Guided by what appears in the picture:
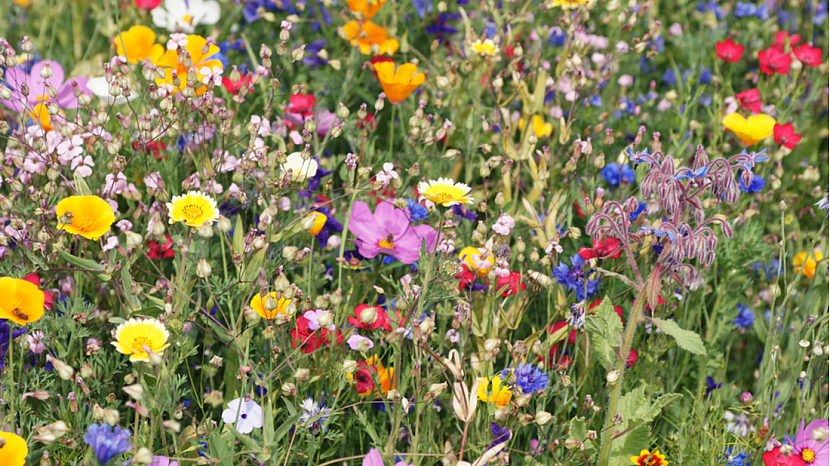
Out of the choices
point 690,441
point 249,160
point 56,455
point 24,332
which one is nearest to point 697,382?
point 690,441

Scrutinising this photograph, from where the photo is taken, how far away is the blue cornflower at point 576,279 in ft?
4.67

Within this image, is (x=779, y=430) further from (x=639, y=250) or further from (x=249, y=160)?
(x=249, y=160)

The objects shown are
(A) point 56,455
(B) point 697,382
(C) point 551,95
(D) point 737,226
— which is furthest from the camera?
(C) point 551,95

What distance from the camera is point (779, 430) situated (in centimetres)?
153

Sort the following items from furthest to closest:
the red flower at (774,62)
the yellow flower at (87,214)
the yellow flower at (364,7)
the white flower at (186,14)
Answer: the white flower at (186,14), the red flower at (774,62), the yellow flower at (364,7), the yellow flower at (87,214)

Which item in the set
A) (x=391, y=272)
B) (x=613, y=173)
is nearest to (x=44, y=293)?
(x=391, y=272)

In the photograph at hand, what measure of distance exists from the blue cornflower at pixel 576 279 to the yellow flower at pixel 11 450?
40.0 inches

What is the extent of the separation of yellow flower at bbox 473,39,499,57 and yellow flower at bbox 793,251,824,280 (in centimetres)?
95

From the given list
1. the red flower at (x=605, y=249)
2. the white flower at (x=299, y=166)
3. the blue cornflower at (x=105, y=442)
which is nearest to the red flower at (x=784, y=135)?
the red flower at (x=605, y=249)

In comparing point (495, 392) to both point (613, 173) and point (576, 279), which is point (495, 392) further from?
point (613, 173)

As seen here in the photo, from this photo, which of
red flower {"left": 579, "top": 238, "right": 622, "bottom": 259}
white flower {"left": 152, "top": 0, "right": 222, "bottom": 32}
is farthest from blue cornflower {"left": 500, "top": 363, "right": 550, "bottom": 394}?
white flower {"left": 152, "top": 0, "right": 222, "bottom": 32}

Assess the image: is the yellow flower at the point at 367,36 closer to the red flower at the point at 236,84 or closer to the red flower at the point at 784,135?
the red flower at the point at 236,84

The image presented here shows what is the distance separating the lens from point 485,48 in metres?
1.86

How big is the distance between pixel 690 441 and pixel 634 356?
20 centimetres
